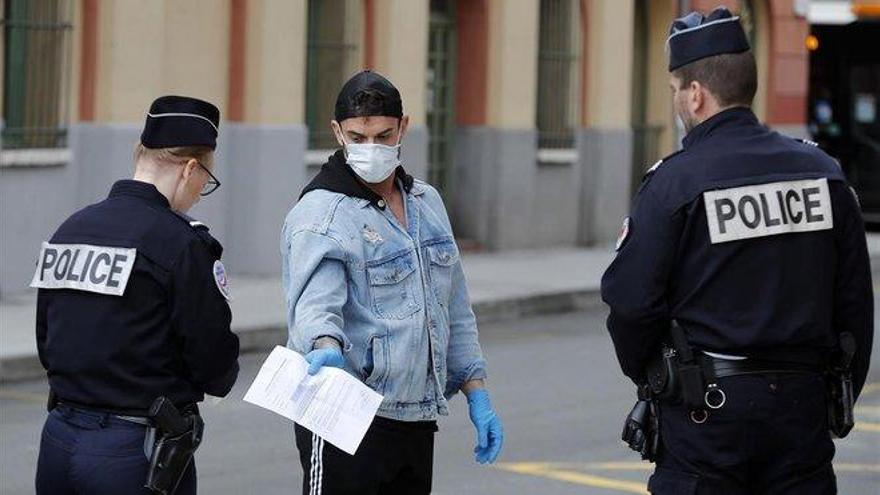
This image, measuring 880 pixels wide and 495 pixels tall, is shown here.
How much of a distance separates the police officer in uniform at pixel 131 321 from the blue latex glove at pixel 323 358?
21cm

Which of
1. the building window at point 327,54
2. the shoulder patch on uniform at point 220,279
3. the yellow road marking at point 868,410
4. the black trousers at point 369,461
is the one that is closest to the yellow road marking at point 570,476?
the yellow road marking at point 868,410

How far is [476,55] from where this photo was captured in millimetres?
22281

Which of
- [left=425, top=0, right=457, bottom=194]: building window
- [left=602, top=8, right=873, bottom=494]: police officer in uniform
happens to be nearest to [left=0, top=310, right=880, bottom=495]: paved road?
[left=602, top=8, right=873, bottom=494]: police officer in uniform

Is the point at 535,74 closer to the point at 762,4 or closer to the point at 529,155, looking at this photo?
the point at 529,155

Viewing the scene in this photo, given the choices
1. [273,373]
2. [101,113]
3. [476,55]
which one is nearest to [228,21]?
[101,113]

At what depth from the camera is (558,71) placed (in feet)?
77.5

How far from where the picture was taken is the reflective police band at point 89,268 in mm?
5164

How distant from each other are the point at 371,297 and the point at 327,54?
14.4 meters

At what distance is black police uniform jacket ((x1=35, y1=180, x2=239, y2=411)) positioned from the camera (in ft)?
17.0

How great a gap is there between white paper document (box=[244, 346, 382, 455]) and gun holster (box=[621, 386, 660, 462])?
688mm

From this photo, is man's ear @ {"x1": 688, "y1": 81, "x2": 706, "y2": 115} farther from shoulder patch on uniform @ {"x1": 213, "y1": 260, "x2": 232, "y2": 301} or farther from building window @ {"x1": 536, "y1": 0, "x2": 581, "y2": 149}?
building window @ {"x1": 536, "y1": 0, "x2": 581, "y2": 149}

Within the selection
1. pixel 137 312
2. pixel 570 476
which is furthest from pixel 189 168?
pixel 570 476

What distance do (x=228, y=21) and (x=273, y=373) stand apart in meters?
13.5

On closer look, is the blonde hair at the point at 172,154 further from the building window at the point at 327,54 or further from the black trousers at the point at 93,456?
the building window at the point at 327,54
